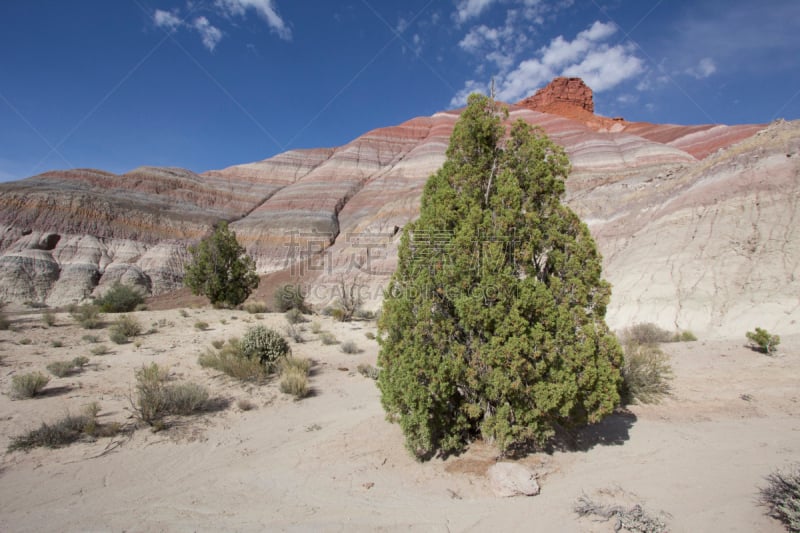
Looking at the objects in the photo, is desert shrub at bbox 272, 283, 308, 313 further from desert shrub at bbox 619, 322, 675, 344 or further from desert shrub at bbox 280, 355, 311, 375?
desert shrub at bbox 619, 322, 675, 344

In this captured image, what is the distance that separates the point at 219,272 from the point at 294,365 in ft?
43.9

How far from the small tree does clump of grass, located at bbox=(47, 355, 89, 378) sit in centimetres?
1152

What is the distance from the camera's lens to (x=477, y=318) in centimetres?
460

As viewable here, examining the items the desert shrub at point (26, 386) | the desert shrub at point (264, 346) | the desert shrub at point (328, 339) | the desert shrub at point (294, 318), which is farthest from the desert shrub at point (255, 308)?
the desert shrub at point (26, 386)

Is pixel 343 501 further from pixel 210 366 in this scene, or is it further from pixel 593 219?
pixel 593 219

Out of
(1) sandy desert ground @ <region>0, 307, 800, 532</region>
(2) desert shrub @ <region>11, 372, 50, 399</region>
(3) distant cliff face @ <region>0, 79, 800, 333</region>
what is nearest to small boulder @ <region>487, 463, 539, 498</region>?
(1) sandy desert ground @ <region>0, 307, 800, 532</region>

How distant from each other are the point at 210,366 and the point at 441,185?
7421mm

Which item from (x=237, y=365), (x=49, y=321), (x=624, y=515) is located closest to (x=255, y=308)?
(x=49, y=321)

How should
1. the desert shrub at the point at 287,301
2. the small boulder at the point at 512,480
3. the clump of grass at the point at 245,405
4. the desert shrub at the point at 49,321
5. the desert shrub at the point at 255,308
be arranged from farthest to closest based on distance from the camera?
the desert shrub at the point at 287,301
the desert shrub at the point at 255,308
the desert shrub at the point at 49,321
the clump of grass at the point at 245,405
the small boulder at the point at 512,480

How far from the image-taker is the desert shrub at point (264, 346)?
364 inches

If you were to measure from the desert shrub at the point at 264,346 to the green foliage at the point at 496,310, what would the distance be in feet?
16.8

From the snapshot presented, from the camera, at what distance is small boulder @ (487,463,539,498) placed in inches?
159

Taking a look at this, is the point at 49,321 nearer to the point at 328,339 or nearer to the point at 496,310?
the point at 328,339

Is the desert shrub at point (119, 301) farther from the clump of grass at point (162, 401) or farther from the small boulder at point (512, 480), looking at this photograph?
the small boulder at point (512, 480)
